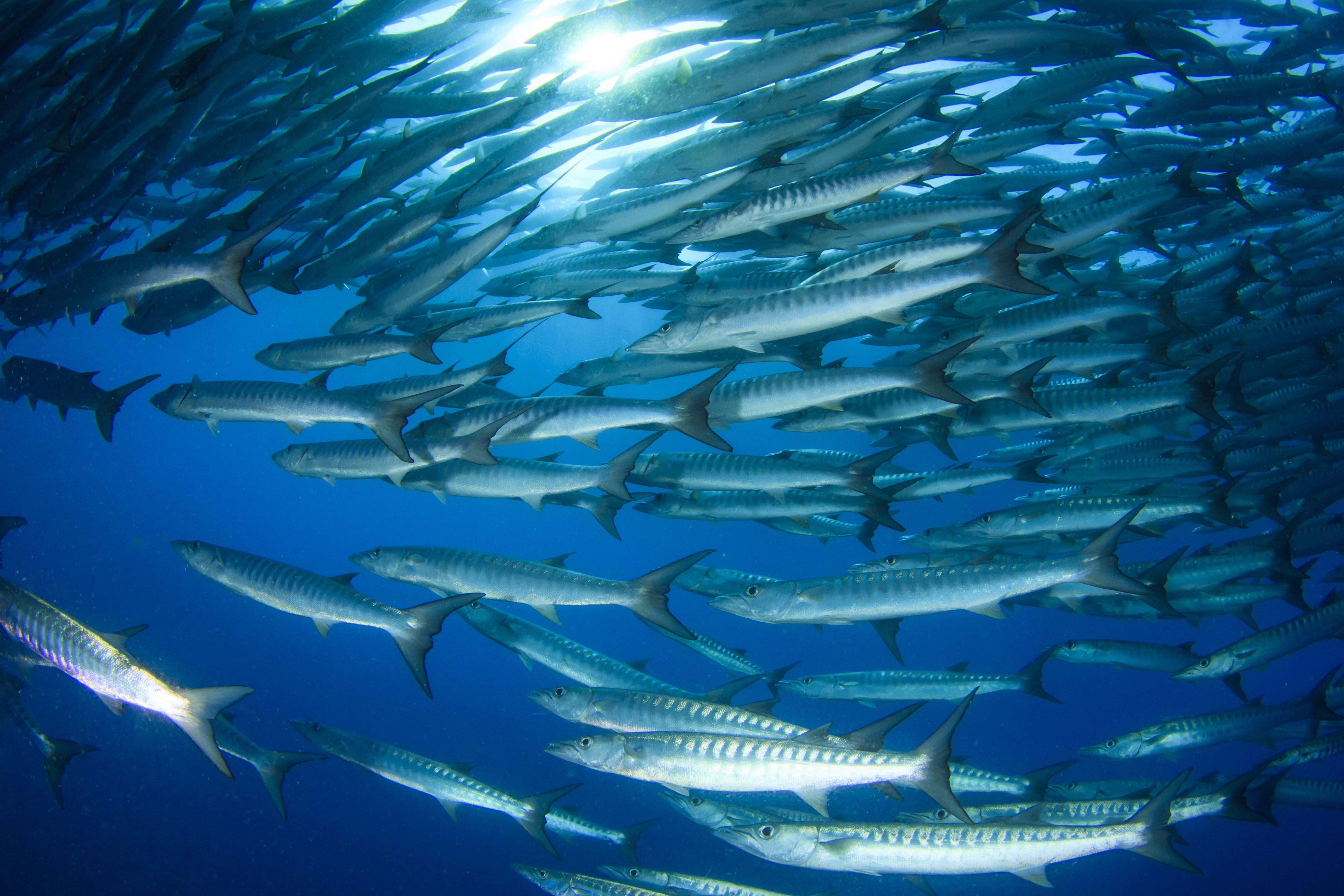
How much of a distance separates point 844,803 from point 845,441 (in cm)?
2118


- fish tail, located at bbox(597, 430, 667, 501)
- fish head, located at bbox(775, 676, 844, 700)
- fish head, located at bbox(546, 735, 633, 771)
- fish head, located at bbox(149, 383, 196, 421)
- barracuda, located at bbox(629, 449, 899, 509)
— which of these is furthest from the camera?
fish head, located at bbox(775, 676, 844, 700)

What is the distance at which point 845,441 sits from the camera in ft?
112

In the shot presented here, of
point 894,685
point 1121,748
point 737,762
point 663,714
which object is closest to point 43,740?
point 663,714

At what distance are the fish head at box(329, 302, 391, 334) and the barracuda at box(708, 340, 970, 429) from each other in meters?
3.09

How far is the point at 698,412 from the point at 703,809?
384 centimetres

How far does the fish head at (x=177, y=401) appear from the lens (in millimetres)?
4641

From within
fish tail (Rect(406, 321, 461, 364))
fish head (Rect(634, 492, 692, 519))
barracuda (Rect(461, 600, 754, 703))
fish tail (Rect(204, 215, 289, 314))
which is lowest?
barracuda (Rect(461, 600, 754, 703))

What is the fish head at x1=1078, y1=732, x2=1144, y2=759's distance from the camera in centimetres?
658

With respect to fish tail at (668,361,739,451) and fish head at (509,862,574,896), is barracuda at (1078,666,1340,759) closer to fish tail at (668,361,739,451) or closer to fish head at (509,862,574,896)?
fish head at (509,862,574,896)

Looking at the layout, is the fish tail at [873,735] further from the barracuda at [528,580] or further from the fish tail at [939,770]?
the barracuda at [528,580]

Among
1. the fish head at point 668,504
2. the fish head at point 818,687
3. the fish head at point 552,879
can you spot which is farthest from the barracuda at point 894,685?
the fish head at point 552,879

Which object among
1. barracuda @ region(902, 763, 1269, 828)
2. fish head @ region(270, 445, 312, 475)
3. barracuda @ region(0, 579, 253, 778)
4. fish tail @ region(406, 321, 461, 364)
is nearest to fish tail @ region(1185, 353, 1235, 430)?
barracuda @ region(902, 763, 1269, 828)

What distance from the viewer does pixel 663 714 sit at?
4023 mm

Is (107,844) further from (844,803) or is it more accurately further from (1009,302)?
(1009,302)
